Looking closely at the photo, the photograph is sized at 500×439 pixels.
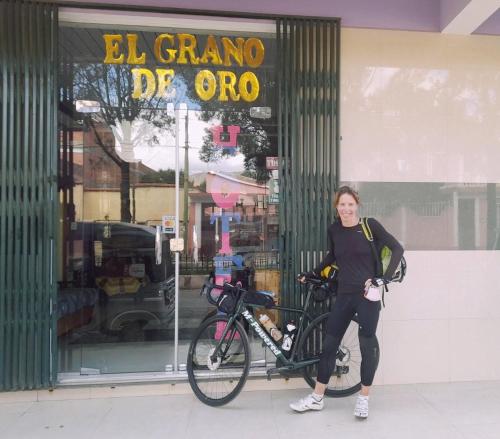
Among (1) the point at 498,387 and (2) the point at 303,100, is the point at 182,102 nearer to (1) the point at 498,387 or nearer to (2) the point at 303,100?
(2) the point at 303,100

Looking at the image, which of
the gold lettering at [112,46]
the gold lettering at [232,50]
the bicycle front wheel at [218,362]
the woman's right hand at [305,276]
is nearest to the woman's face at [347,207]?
the woman's right hand at [305,276]

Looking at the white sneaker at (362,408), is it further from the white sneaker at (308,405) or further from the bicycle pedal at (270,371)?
the bicycle pedal at (270,371)

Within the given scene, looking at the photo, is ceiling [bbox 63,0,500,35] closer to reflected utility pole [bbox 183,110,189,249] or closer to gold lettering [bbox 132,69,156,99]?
gold lettering [bbox 132,69,156,99]

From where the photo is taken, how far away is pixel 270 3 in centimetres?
400

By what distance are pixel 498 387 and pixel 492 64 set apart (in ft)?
10.2

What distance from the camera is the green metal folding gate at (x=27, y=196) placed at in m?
3.63

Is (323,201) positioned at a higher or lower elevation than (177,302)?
higher

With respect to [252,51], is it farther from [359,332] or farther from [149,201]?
[359,332]

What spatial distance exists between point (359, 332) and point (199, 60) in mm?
2819

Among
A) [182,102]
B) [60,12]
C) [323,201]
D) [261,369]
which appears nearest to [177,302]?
[261,369]

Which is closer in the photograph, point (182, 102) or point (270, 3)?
point (270, 3)

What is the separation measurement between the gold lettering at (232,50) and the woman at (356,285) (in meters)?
1.74

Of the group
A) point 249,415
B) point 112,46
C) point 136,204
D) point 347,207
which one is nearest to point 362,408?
point 249,415

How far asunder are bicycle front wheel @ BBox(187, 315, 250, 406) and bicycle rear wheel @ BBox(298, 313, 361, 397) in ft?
1.72
